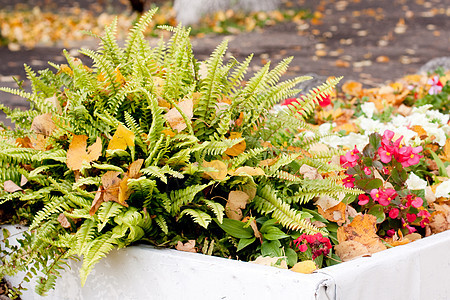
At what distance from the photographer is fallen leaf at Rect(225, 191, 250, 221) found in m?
2.46

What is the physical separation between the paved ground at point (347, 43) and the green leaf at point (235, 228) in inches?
164

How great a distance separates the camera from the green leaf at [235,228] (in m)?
2.42

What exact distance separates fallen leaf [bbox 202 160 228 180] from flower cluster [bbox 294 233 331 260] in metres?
0.43

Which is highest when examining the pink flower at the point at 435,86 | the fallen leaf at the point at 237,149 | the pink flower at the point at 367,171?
the fallen leaf at the point at 237,149

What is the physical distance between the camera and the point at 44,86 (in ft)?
9.39

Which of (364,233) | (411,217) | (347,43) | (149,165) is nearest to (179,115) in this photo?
(149,165)

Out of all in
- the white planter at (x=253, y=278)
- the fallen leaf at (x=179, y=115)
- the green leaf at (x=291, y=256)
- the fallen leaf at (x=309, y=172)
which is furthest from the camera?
the fallen leaf at (x=309, y=172)

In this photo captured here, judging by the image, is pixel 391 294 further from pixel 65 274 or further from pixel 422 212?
pixel 65 274

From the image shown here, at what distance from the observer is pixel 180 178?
243 centimetres

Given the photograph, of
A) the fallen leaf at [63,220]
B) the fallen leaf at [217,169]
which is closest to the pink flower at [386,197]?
the fallen leaf at [217,169]

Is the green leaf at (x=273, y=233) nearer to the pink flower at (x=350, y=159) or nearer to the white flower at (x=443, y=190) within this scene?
the pink flower at (x=350, y=159)

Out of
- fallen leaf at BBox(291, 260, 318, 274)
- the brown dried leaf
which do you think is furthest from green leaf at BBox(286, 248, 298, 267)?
the brown dried leaf

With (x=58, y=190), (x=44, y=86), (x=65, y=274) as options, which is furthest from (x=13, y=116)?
(x=65, y=274)

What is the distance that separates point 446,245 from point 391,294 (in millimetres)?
437
